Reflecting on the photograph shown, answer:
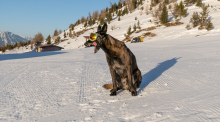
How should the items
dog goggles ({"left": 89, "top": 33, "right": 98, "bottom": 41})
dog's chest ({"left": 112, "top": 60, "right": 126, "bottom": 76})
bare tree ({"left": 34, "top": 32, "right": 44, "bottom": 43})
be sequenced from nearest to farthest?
dog goggles ({"left": 89, "top": 33, "right": 98, "bottom": 41}) < dog's chest ({"left": 112, "top": 60, "right": 126, "bottom": 76}) < bare tree ({"left": 34, "top": 32, "right": 44, "bottom": 43})

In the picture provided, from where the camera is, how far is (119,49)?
115 inches

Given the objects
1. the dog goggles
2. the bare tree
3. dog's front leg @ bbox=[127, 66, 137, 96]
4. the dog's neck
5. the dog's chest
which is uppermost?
the bare tree

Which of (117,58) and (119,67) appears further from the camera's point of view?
(119,67)

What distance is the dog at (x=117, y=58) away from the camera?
2.63m

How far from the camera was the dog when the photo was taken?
2.63 metres

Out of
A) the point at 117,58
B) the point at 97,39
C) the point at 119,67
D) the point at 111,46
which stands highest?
the point at 97,39

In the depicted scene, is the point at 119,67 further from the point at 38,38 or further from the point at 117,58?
the point at 38,38

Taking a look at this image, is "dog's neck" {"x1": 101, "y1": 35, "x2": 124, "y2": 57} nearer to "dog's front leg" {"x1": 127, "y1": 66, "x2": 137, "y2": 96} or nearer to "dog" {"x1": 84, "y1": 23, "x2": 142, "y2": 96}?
"dog" {"x1": 84, "y1": 23, "x2": 142, "y2": 96}

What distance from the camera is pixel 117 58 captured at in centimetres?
297

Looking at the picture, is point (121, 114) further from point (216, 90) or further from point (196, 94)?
point (216, 90)

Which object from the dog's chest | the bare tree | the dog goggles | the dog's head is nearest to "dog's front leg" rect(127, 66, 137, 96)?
the dog's chest

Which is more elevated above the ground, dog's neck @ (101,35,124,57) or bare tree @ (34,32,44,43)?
bare tree @ (34,32,44,43)

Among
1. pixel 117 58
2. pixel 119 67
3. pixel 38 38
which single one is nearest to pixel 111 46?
pixel 117 58

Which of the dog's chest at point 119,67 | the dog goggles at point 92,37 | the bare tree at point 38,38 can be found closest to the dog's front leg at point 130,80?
the dog's chest at point 119,67
